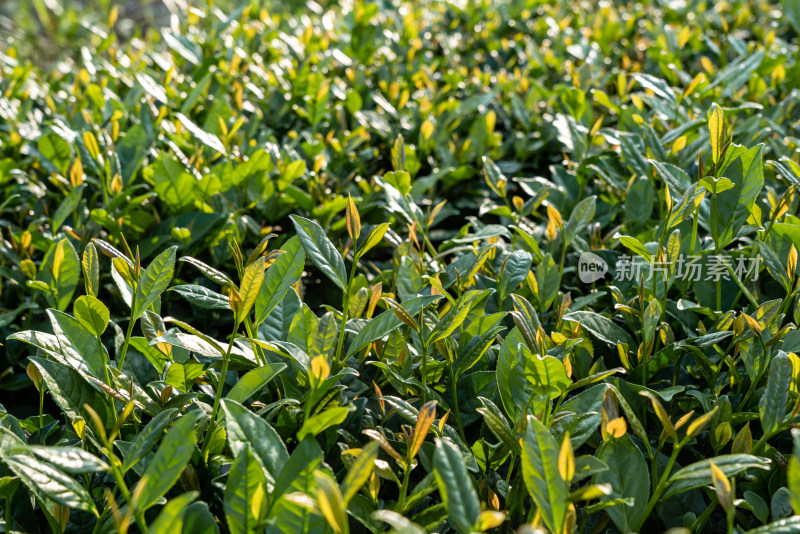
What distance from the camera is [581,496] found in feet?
3.61

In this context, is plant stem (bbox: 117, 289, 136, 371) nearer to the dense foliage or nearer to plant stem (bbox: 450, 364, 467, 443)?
the dense foliage

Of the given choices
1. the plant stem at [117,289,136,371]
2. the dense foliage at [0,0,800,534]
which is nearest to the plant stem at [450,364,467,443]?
the dense foliage at [0,0,800,534]

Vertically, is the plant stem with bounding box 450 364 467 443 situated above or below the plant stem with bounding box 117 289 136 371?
below

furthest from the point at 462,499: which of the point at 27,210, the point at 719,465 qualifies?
the point at 27,210

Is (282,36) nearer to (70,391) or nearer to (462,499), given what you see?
(70,391)

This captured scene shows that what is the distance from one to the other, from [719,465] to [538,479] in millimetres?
321

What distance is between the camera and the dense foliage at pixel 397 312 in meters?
1.22

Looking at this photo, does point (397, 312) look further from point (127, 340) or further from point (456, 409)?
point (127, 340)

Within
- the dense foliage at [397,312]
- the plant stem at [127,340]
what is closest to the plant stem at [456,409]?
the dense foliage at [397,312]

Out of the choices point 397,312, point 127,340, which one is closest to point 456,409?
point 397,312

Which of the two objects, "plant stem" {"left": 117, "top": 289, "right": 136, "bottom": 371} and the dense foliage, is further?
"plant stem" {"left": 117, "top": 289, "right": 136, "bottom": 371}

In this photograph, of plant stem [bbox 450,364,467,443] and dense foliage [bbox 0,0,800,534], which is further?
plant stem [bbox 450,364,467,443]

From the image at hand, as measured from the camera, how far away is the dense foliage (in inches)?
47.9

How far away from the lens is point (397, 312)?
1421 mm
